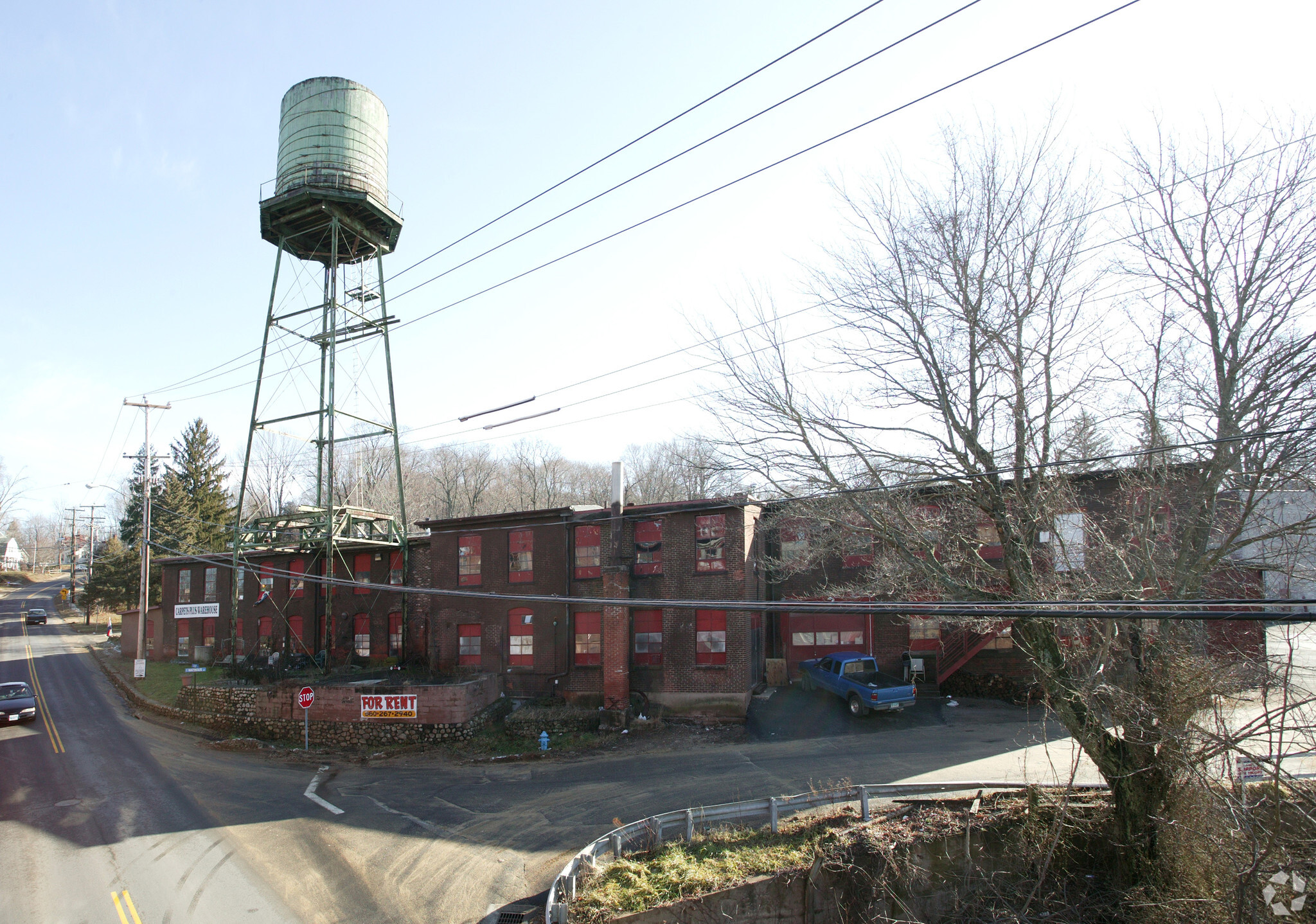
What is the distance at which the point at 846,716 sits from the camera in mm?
20281

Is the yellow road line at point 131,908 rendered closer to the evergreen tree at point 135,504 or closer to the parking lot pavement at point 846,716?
the parking lot pavement at point 846,716

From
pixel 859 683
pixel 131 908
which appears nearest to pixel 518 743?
pixel 859 683

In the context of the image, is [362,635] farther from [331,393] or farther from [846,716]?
[846,716]

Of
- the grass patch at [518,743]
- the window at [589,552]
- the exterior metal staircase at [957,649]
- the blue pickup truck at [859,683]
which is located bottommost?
the grass patch at [518,743]

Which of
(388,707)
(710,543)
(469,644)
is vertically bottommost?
(388,707)

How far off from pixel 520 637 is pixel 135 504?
4769 cm

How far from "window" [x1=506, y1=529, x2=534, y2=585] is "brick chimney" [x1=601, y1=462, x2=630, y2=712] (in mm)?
3632

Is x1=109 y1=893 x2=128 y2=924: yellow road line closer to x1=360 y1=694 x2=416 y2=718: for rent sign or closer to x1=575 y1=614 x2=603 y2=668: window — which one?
x1=360 y1=694 x2=416 y2=718: for rent sign

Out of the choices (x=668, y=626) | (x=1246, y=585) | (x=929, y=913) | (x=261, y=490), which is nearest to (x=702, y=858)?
(x=929, y=913)

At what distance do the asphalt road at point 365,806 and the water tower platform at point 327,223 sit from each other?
17.9 m

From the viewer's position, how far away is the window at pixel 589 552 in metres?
23.5

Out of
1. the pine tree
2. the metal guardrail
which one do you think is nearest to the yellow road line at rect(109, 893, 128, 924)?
the metal guardrail

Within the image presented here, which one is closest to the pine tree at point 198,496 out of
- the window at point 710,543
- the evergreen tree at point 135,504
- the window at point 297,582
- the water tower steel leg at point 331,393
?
the evergreen tree at point 135,504

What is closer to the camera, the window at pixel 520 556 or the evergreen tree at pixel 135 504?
the window at pixel 520 556
